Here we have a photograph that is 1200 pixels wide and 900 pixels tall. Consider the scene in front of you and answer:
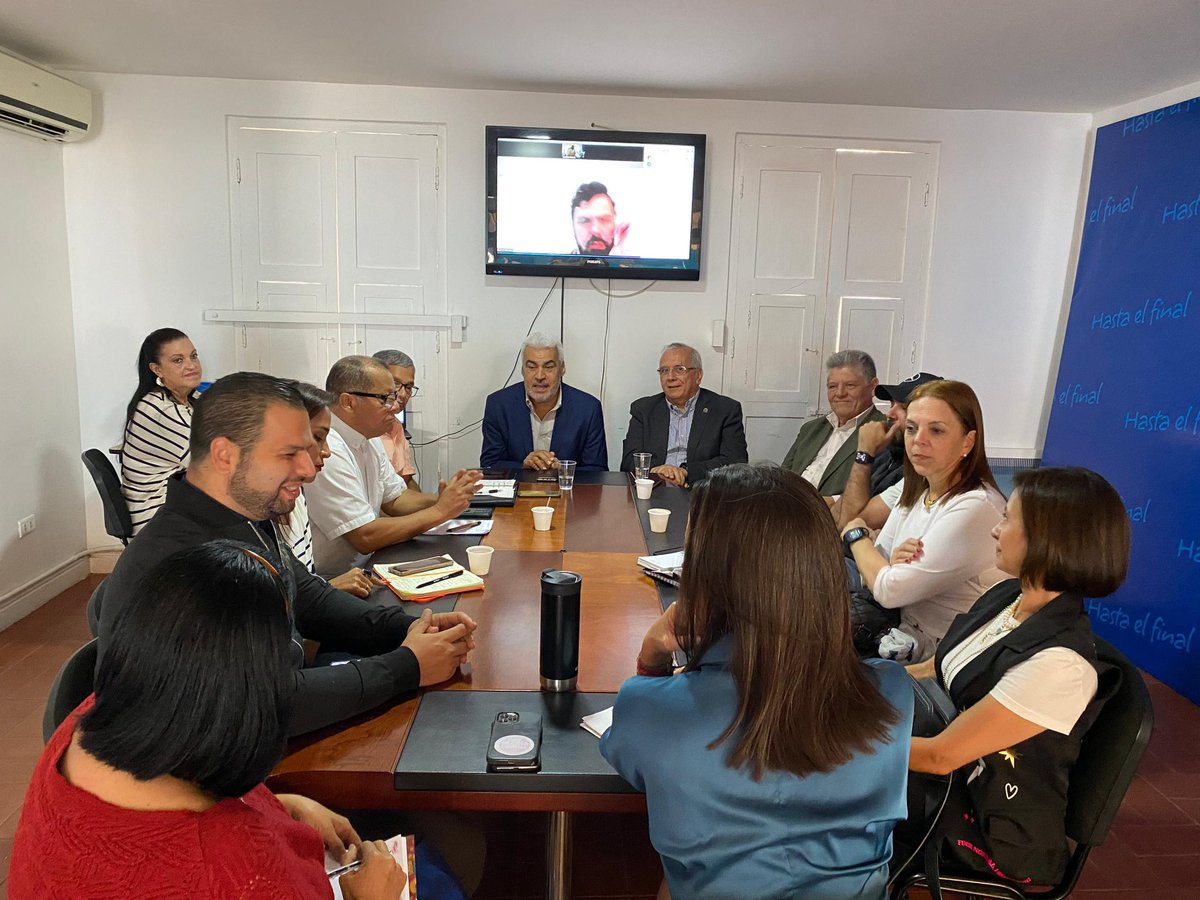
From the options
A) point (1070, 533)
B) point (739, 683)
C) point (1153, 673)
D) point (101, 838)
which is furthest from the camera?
point (1153, 673)

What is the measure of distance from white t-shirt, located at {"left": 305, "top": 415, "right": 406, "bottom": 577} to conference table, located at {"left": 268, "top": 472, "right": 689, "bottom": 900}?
18cm

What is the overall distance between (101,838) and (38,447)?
3.94m

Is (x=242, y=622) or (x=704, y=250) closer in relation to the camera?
(x=242, y=622)

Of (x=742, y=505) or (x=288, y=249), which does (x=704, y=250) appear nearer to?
(x=288, y=249)

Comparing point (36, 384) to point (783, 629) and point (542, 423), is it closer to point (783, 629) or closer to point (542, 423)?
point (542, 423)

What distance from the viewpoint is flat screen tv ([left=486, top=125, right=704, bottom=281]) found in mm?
4277

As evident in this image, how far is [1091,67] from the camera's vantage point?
3586 millimetres

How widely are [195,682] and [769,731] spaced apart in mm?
A: 710

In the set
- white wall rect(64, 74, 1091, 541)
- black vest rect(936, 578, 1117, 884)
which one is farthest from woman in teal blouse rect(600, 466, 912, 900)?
white wall rect(64, 74, 1091, 541)

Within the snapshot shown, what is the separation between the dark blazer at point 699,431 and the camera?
4.21 metres

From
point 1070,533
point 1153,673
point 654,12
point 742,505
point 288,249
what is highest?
point 654,12

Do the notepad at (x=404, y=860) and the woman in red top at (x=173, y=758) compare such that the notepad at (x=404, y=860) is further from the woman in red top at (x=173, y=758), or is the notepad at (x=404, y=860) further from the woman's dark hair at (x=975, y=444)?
the woman's dark hair at (x=975, y=444)

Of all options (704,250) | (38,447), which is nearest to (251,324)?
(38,447)

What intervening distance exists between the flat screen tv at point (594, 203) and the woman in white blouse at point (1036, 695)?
3.11 m
